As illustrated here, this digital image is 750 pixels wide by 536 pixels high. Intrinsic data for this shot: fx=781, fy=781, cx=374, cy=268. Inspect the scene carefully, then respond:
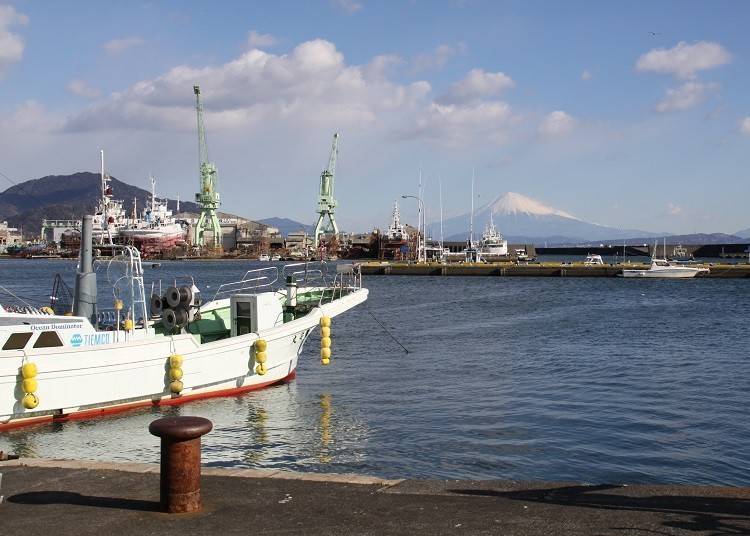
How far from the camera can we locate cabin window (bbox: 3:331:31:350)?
17562mm

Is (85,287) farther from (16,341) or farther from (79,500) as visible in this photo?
(79,500)

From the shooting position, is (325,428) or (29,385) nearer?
(29,385)

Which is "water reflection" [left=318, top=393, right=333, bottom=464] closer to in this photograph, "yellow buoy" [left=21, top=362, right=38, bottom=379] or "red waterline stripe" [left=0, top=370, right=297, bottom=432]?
"red waterline stripe" [left=0, top=370, right=297, bottom=432]

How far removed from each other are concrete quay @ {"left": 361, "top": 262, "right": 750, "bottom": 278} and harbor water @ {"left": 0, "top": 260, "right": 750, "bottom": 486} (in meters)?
58.6

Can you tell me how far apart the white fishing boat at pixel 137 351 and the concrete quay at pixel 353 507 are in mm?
8172

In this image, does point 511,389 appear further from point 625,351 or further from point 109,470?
point 109,470

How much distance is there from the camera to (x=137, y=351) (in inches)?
744

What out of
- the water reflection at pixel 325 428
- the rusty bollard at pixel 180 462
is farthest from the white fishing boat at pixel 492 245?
the rusty bollard at pixel 180 462

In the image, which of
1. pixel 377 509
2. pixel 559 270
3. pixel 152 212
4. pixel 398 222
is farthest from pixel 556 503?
pixel 152 212

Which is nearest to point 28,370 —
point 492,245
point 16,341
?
point 16,341

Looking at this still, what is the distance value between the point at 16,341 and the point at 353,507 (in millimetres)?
12179

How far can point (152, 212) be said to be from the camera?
649 feet

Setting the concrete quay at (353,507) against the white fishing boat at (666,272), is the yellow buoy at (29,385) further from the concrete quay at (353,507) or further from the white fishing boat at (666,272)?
the white fishing boat at (666,272)

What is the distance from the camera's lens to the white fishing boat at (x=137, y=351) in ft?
57.2
